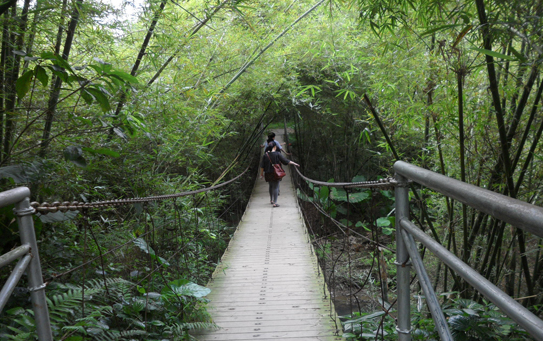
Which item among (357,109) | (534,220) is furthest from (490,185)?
(357,109)

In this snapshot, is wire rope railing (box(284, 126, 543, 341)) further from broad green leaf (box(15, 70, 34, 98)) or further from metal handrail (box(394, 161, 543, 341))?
broad green leaf (box(15, 70, 34, 98))

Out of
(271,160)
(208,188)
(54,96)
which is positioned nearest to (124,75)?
(54,96)

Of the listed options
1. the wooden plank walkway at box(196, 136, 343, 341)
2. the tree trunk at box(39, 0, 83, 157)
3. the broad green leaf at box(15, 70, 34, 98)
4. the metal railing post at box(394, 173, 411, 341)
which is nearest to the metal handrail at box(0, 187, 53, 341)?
Answer: the broad green leaf at box(15, 70, 34, 98)

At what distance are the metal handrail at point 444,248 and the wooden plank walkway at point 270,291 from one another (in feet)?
3.93

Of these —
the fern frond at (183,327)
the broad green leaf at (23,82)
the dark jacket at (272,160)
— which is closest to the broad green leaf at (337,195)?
the dark jacket at (272,160)

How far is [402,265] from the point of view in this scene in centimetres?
94

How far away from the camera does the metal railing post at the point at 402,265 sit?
0.93m

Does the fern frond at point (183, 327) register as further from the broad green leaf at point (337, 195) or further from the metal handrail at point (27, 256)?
the broad green leaf at point (337, 195)

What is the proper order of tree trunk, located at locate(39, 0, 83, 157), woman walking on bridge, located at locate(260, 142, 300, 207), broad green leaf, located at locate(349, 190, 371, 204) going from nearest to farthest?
tree trunk, located at locate(39, 0, 83, 157)
woman walking on bridge, located at locate(260, 142, 300, 207)
broad green leaf, located at locate(349, 190, 371, 204)

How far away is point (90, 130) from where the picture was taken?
1976mm

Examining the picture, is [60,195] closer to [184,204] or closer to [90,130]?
[90,130]

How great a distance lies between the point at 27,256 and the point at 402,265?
32.8 inches

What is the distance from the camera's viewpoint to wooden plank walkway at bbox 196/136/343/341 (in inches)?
81.6

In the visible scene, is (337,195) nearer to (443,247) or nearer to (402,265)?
(402,265)
